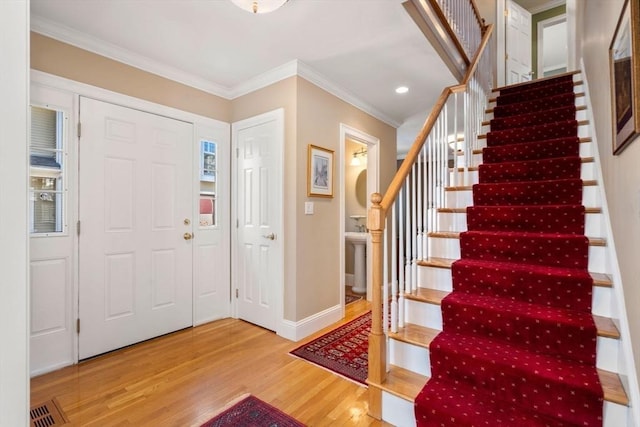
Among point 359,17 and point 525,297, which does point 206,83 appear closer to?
point 359,17

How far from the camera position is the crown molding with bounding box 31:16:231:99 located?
2172mm

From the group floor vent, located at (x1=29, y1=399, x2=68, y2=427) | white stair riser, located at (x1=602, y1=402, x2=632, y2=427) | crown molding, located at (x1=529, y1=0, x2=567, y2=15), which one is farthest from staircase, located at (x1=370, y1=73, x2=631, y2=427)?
crown molding, located at (x1=529, y1=0, x2=567, y2=15)

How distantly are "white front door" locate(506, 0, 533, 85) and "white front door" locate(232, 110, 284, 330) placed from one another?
3.96 meters

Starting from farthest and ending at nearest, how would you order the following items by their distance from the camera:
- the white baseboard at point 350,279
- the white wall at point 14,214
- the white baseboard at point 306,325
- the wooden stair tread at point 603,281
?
1. the white baseboard at point 350,279
2. the white baseboard at point 306,325
3. the wooden stair tread at point 603,281
4. the white wall at point 14,214

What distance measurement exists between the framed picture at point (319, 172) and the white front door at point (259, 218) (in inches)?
11.6

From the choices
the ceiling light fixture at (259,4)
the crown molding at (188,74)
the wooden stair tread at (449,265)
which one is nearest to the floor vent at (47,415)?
the wooden stair tread at (449,265)

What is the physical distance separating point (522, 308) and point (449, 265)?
48cm

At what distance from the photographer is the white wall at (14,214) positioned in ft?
1.77

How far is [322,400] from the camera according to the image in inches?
74.5

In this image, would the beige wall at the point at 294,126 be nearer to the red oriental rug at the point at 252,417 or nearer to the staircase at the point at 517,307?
the red oriental rug at the point at 252,417

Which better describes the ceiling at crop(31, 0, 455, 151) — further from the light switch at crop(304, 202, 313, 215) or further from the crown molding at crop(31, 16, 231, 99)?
the light switch at crop(304, 202, 313, 215)

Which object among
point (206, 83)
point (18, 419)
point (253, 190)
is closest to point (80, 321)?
point (253, 190)

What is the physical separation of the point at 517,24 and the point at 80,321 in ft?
21.9

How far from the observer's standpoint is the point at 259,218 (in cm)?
310
